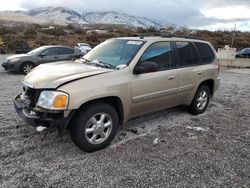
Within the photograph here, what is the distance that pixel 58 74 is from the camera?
4023mm

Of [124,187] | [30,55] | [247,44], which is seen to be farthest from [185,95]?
[247,44]

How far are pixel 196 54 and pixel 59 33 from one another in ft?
135

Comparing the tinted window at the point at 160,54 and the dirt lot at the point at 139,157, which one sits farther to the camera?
the tinted window at the point at 160,54

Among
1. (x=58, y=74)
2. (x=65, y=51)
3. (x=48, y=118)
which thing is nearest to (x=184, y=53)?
(x=58, y=74)

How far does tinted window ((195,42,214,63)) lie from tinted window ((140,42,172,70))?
119cm

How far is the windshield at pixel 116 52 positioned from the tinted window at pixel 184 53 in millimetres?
1030

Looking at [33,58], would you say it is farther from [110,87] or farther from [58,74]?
[110,87]

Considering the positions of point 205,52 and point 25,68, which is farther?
point 25,68

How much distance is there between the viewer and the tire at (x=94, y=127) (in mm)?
3844

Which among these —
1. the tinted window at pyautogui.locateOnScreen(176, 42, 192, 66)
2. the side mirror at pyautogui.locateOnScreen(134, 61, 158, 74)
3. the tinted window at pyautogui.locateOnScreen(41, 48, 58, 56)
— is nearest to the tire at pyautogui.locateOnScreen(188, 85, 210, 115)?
the tinted window at pyautogui.locateOnScreen(176, 42, 192, 66)

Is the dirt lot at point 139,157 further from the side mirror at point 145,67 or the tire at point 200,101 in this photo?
the side mirror at point 145,67

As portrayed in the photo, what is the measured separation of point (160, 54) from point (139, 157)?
2035 millimetres

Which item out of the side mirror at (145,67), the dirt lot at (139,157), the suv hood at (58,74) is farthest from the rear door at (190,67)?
the suv hood at (58,74)

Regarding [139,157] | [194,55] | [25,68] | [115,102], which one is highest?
[194,55]
